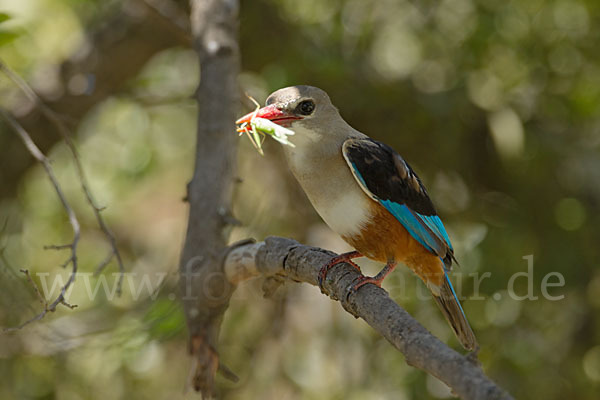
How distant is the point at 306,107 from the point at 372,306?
89 cm

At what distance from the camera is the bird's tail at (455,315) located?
269 centimetres

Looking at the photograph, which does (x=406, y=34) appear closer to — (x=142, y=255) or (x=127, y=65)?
(x=127, y=65)

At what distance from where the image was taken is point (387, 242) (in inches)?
98.0

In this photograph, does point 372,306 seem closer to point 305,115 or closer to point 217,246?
point 305,115

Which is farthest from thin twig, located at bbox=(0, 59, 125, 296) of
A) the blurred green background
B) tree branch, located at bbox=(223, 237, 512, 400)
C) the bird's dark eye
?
the bird's dark eye

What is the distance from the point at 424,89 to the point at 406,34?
0.51 m

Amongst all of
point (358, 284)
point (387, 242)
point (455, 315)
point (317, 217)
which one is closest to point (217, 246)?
point (387, 242)

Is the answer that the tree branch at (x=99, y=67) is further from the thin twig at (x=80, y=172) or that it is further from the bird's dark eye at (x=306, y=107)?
the bird's dark eye at (x=306, y=107)

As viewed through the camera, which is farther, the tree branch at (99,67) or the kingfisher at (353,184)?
the tree branch at (99,67)

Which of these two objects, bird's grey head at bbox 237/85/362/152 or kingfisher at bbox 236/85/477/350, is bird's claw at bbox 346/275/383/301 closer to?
kingfisher at bbox 236/85/477/350

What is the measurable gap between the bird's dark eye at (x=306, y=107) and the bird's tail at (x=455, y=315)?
2.72 ft

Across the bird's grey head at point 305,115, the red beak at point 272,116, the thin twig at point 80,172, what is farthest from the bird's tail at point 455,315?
the thin twig at point 80,172

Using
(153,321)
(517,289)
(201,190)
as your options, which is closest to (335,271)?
(201,190)

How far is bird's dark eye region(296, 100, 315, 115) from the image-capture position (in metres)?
2.50
